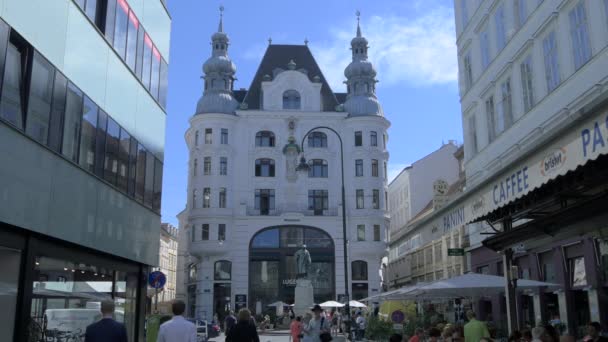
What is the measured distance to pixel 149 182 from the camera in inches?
886

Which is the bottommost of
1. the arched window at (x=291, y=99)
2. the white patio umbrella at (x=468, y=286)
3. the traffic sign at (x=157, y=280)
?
the white patio umbrella at (x=468, y=286)

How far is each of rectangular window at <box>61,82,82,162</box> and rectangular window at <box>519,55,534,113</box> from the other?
15.7 metres

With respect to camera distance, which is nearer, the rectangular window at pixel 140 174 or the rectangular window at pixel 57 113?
the rectangular window at pixel 57 113

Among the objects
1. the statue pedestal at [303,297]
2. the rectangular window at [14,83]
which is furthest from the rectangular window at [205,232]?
the rectangular window at [14,83]

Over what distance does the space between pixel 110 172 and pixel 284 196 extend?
44689 millimetres

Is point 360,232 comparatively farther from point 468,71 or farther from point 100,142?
point 100,142

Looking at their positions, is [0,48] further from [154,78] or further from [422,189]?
[422,189]

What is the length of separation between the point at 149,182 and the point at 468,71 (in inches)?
693

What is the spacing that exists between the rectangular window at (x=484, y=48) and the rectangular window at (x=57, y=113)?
19622mm

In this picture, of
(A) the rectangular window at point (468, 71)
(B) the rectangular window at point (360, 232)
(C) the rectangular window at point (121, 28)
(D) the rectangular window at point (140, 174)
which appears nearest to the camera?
(C) the rectangular window at point (121, 28)

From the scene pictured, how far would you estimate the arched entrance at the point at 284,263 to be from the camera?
198 ft

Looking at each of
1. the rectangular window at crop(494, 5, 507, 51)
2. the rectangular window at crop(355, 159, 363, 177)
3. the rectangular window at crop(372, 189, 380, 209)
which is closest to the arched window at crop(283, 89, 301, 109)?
the rectangular window at crop(355, 159, 363, 177)

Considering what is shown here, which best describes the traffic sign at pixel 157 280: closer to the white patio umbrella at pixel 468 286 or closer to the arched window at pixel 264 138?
the white patio umbrella at pixel 468 286

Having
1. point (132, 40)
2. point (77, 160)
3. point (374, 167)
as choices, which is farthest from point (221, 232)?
point (77, 160)
